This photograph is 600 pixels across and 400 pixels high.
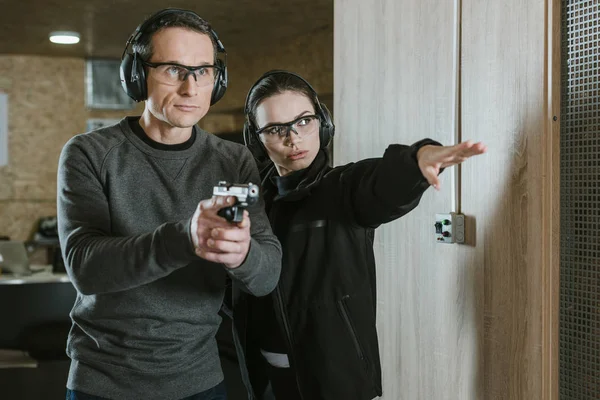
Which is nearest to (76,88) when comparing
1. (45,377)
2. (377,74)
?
(45,377)

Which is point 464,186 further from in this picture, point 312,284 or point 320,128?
point 312,284

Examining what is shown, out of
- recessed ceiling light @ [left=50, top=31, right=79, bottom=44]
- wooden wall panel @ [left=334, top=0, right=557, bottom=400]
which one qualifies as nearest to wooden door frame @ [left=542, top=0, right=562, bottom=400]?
wooden wall panel @ [left=334, top=0, right=557, bottom=400]

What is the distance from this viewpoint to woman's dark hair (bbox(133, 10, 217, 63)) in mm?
1386

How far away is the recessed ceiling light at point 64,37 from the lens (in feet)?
20.4

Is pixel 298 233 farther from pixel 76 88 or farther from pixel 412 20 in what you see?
pixel 76 88

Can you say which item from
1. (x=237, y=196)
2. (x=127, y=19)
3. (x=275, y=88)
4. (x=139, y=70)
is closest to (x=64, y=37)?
(x=127, y=19)

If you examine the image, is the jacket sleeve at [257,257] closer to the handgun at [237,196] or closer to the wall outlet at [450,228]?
the handgun at [237,196]

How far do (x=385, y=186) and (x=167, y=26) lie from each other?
58 centimetres

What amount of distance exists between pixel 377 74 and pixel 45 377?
2241mm

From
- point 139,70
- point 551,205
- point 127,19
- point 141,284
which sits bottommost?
point 141,284

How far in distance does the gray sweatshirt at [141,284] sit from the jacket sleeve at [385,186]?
0.98ft

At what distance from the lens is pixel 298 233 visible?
168cm

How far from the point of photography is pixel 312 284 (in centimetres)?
167

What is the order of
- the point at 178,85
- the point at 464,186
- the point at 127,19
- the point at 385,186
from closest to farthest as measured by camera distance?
the point at 178,85 < the point at 385,186 < the point at 464,186 < the point at 127,19
